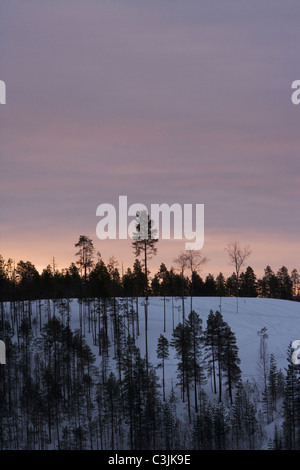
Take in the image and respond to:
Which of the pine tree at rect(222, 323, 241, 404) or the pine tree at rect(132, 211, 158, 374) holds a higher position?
the pine tree at rect(132, 211, 158, 374)

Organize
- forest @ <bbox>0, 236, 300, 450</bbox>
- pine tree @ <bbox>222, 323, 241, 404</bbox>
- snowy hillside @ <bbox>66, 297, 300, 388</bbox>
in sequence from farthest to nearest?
snowy hillside @ <bbox>66, 297, 300, 388</bbox> < pine tree @ <bbox>222, 323, 241, 404</bbox> < forest @ <bbox>0, 236, 300, 450</bbox>

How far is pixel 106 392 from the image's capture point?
72.1m

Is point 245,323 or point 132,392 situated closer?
point 132,392

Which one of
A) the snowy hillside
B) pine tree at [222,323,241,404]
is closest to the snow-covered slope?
the snowy hillside

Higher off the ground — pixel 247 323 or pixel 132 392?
pixel 247 323

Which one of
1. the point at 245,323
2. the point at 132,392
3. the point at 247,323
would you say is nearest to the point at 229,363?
the point at 132,392

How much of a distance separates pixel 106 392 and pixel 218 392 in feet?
51.7

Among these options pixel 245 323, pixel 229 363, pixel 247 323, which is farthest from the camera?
pixel 247 323

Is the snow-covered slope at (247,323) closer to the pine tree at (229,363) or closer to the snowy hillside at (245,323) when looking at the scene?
the snowy hillside at (245,323)

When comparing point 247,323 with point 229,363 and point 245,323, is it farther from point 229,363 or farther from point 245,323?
point 229,363

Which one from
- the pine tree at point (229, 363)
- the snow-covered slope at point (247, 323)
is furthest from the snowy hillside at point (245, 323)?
the pine tree at point (229, 363)

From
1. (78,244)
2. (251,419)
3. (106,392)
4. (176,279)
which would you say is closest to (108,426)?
(106,392)

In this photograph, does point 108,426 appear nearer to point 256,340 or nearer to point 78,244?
point 256,340

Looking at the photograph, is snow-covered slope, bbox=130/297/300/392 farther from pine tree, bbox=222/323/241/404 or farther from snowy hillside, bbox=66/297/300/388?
pine tree, bbox=222/323/241/404
